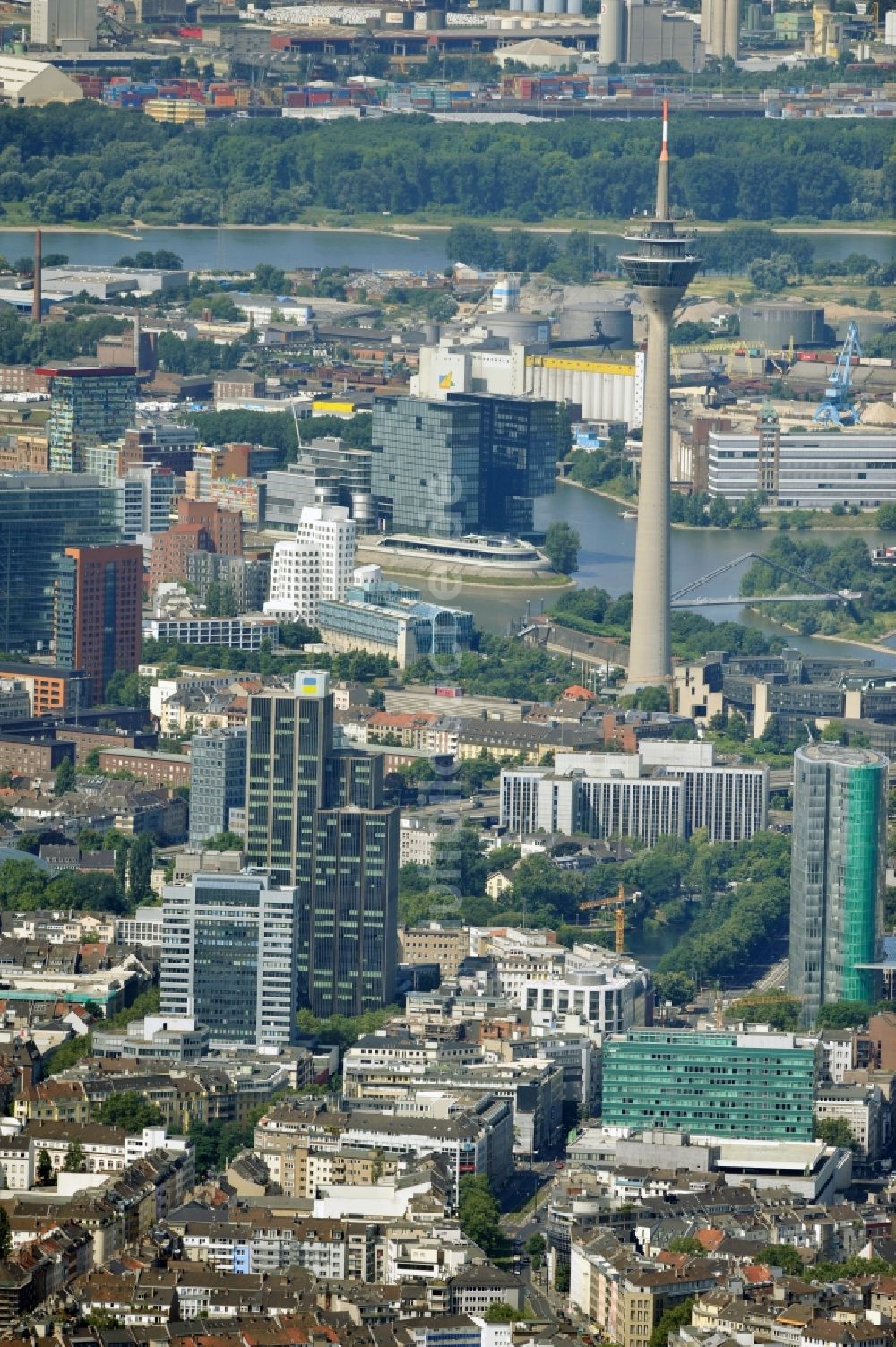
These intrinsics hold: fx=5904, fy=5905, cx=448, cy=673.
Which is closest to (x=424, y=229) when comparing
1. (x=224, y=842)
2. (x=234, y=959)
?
(x=224, y=842)

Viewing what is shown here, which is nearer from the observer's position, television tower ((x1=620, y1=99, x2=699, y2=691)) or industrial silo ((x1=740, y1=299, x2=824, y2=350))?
television tower ((x1=620, y1=99, x2=699, y2=691))

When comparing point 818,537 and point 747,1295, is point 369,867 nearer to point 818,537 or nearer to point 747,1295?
point 747,1295

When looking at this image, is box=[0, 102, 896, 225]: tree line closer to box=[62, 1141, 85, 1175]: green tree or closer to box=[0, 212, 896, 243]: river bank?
box=[0, 212, 896, 243]: river bank

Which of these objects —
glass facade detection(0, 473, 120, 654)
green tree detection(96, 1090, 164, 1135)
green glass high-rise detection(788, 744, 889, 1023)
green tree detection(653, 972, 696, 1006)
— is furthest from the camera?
glass facade detection(0, 473, 120, 654)

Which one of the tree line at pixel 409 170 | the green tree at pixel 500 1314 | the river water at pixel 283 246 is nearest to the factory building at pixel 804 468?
the river water at pixel 283 246

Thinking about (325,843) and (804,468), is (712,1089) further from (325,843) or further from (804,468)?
(804,468)

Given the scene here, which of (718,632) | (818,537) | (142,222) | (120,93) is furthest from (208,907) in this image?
(120,93)

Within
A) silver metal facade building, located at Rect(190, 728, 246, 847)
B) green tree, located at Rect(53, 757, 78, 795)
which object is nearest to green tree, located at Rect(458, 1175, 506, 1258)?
silver metal facade building, located at Rect(190, 728, 246, 847)
